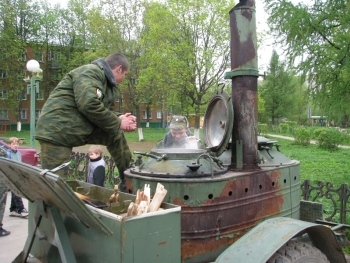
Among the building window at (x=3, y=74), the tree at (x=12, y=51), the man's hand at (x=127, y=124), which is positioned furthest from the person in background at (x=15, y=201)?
the building window at (x=3, y=74)

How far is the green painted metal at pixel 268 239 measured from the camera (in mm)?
2812

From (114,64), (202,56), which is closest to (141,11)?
(202,56)

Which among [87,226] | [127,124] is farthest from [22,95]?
[87,226]

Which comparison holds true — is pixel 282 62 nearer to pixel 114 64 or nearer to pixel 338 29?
pixel 338 29

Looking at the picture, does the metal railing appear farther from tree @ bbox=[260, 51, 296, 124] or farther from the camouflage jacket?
tree @ bbox=[260, 51, 296, 124]

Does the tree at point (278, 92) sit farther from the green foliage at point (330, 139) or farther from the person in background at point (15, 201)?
the person in background at point (15, 201)

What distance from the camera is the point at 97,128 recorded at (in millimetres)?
3904

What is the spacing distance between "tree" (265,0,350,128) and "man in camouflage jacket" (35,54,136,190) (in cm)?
645

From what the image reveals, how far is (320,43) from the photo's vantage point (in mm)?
9336

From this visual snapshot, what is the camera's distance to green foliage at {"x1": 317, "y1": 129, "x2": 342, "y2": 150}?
2149 centimetres

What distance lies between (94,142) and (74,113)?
17.4 inches

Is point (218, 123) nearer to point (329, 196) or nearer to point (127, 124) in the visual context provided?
point (127, 124)

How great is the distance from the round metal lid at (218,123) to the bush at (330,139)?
1885cm

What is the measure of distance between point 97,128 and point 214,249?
1643 mm
